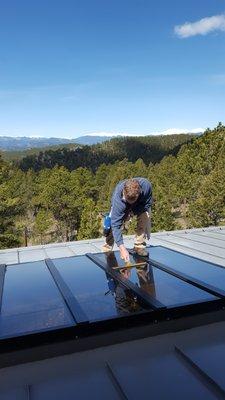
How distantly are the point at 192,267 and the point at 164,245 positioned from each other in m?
2.99

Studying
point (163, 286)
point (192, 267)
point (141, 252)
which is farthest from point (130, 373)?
point (141, 252)

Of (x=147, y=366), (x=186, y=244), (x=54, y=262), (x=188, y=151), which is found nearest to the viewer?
(x=147, y=366)

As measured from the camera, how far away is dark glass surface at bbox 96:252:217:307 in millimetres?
4391

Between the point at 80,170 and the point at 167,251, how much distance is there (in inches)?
2228

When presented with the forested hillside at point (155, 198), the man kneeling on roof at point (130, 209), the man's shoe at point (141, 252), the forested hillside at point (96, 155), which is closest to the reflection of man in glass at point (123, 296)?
the man kneeling on roof at point (130, 209)

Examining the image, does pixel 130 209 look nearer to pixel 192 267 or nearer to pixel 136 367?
pixel 192 267

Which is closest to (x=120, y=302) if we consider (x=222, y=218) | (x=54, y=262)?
(x=54, y=262)

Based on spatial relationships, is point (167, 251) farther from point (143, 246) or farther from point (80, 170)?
point (80, 170)

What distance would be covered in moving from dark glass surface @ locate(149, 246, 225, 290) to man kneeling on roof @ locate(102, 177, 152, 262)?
360 millimetres

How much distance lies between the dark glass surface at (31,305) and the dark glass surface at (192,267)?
190 centimetres

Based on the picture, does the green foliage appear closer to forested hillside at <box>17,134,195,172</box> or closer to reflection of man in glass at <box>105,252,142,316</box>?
reflection of man in glass at <box>105,252,142,316</box>

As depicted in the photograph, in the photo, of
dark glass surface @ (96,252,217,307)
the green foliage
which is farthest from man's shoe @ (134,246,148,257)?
the green foliage

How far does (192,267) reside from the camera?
19.1ft

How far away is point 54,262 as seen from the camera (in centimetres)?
665
